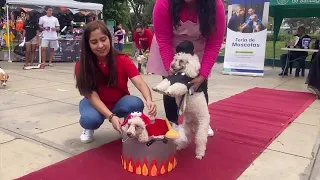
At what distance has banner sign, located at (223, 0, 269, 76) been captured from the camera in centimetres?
849

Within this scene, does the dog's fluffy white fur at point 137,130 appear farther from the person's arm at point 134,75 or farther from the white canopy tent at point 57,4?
the white canopy tent at point 57,4

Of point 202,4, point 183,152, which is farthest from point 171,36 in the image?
point 183,152

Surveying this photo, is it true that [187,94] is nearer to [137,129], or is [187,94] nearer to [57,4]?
[137,129]

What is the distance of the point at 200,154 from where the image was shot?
2730mm

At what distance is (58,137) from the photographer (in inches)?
128

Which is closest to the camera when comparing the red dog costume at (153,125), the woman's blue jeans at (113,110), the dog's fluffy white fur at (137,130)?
the dog's fluffy white fur at (137,130)

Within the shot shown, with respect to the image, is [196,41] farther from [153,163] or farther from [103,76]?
[153,163]

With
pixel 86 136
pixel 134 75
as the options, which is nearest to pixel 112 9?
pixel 86 136

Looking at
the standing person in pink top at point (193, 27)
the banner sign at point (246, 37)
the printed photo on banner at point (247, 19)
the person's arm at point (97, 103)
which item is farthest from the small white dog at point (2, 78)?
the printed photo on banner at point (247, 19)

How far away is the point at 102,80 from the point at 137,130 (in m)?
0.82

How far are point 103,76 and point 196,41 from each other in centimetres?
89

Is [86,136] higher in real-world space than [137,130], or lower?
lower

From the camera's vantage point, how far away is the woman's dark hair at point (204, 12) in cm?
259

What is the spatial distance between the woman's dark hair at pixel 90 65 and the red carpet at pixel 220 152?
0.61 metres
